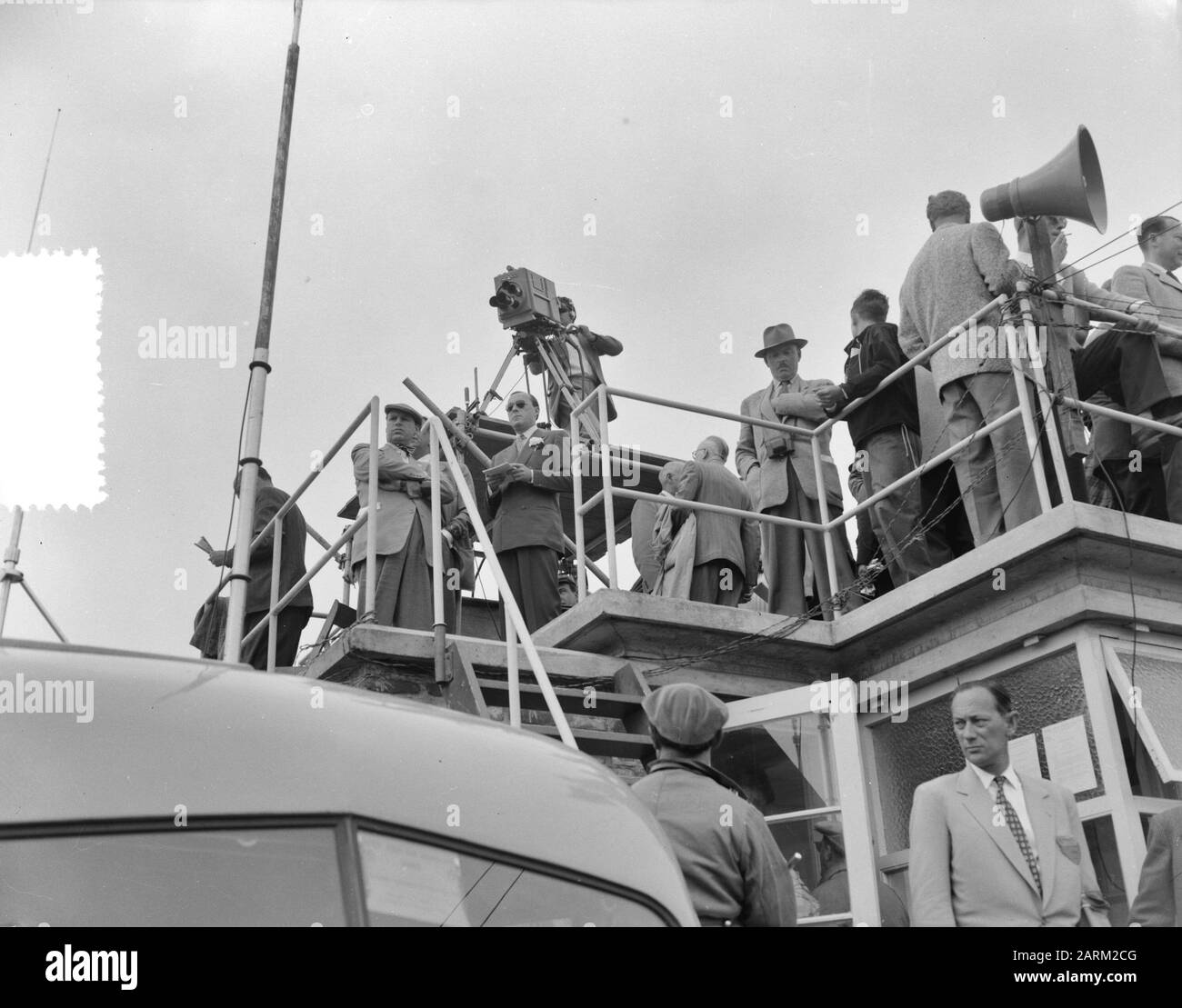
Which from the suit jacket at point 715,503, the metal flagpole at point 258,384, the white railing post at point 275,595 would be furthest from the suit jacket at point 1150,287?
the white railing post at point 275,595

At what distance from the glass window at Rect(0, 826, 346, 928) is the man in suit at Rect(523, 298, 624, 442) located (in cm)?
1000

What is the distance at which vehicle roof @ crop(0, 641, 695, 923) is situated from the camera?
186 centimetres

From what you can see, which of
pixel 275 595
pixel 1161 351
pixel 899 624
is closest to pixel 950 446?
pixel 899 624

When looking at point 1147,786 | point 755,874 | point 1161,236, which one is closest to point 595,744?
point 1147,786

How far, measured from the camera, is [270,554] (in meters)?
8.66

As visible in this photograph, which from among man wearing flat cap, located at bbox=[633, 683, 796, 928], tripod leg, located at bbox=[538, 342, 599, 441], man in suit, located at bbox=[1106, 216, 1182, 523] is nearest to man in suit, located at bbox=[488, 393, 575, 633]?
man in suit, located at bbox=[1106, 216, 1182, 523]

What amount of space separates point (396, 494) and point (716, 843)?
475 centimetres

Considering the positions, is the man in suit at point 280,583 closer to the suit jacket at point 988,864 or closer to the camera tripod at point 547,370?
the camera tripod at point 547,370

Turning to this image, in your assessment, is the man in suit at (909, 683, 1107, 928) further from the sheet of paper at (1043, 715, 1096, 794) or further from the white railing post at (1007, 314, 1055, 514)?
the white railing post at (1007, 314, 1055, 514)

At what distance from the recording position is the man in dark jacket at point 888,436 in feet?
23.2

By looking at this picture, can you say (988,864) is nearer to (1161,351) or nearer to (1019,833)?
(1019,833)

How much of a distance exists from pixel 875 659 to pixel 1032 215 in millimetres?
2198
